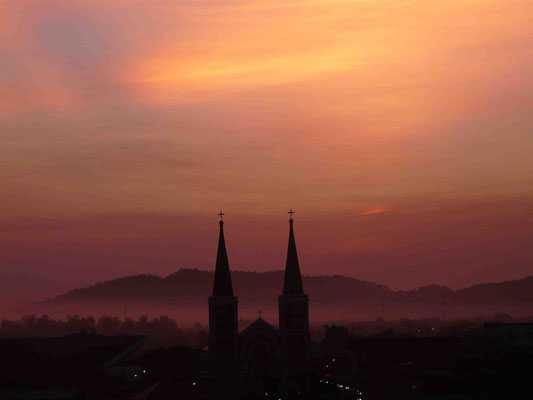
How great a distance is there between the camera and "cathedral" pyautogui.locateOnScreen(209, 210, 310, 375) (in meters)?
147

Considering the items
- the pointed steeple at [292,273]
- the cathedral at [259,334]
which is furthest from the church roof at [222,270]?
the pointed steeple at [292,273]

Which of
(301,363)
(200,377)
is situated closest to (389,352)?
(301,363)

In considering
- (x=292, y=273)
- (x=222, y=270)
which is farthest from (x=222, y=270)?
(x=292, y=273)

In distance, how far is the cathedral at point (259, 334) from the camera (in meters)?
147

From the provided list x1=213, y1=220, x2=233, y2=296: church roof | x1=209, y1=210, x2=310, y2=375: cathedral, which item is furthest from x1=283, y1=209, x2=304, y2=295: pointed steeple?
x1=213, y1=220, x2=233, y2=296: church roof

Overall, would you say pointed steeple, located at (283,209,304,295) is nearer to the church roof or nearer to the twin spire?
the twin spire

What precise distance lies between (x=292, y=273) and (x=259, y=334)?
986 centimetres

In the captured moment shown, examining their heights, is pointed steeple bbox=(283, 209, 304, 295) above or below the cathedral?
above

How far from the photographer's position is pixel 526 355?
110 metres

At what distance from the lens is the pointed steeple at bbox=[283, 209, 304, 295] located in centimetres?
14850

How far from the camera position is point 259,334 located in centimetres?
15275

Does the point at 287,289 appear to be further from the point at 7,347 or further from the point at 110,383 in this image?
the point at 7,347

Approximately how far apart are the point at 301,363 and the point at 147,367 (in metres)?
42.5

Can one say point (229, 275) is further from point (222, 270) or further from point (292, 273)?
point (292, 273)
